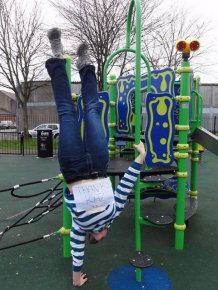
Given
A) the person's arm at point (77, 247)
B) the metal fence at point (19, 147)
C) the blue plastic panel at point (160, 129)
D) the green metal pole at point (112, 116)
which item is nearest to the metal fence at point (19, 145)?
the metal fence at point (19, 147)

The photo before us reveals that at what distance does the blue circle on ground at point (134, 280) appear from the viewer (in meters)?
2.79

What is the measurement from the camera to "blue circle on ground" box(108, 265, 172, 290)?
2791mm

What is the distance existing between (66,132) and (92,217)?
75 cm

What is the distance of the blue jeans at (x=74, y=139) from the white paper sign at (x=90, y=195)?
0.26ft

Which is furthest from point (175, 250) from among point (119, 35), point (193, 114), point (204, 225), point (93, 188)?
point (119, 35)

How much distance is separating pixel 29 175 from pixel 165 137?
5.68 meters

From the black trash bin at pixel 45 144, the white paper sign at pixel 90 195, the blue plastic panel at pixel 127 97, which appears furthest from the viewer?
the black trash bin at pixel 45 144

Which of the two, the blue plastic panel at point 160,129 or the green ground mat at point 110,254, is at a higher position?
the blue plastic panel at point 160,129

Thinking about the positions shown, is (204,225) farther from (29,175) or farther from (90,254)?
(29,175)

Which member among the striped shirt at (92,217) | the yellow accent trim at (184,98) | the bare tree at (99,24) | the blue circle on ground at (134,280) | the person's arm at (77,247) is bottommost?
the blue circle on ground at (134,280)

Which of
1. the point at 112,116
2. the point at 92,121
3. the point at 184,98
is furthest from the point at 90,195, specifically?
the point at 112,116

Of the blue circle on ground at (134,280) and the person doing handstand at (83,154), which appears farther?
the blue circle on ground at (134,280)

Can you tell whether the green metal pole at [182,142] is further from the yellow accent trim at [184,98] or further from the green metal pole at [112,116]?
the green metal pole at [112,116]

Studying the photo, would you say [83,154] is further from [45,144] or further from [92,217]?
[45,144]
